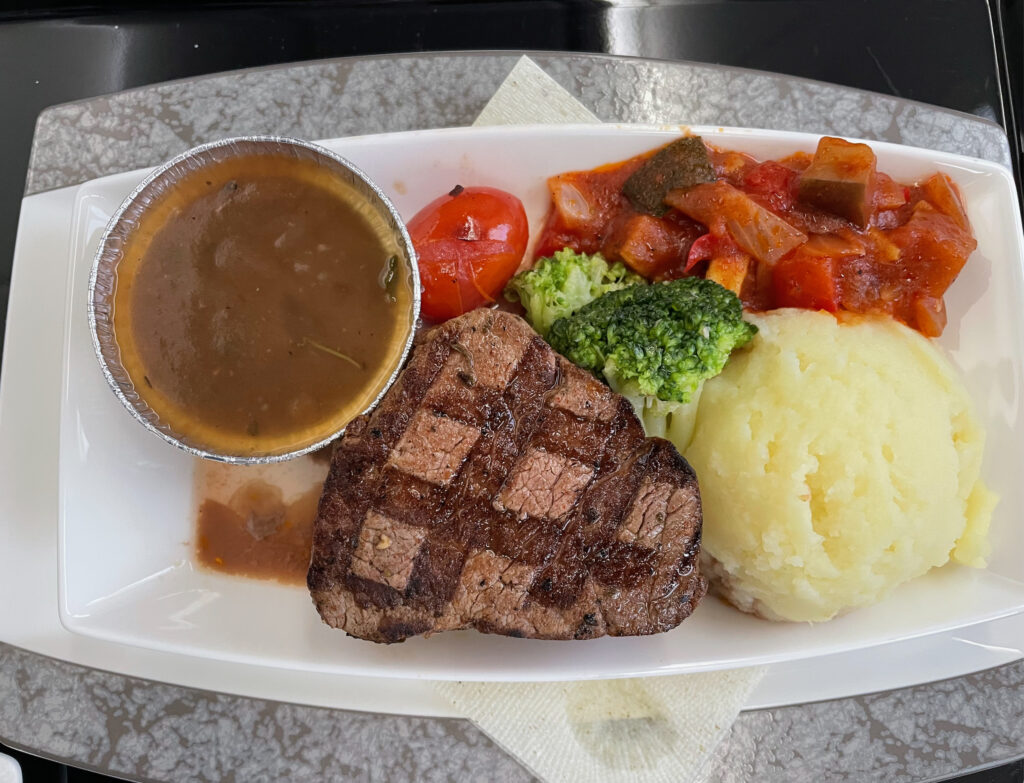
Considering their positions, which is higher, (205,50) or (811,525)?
(205,50)

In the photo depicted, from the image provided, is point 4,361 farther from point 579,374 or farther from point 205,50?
point 579,374

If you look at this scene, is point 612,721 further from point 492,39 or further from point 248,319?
point 492,39

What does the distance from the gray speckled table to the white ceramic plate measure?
60cm

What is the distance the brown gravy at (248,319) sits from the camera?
2785 mm

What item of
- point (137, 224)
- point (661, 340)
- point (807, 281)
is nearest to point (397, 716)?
point (661, 340)

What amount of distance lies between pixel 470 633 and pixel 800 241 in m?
2.09

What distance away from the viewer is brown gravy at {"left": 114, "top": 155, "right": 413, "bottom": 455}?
2785 millimetres

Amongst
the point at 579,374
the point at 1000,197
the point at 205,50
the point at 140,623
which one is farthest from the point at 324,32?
the point at 1000,197

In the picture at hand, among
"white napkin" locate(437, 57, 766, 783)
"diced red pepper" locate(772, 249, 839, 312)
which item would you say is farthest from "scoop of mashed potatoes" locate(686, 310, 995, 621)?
"white napkin" locate(437, 57, 766, 783)

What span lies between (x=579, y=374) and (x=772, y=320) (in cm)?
84

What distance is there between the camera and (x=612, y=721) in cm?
316

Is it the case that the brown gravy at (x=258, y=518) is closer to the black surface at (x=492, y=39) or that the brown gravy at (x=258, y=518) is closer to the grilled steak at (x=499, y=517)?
the grilled steak at (x=499, y=517)

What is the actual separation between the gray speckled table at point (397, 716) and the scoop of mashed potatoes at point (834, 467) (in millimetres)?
979

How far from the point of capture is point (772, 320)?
9.43ft
